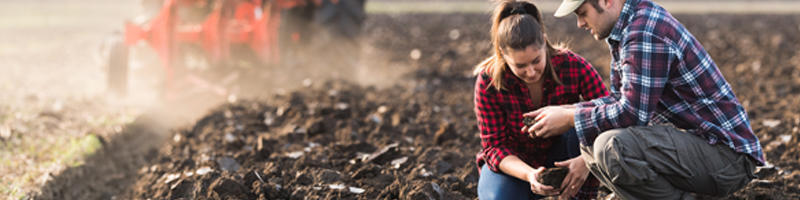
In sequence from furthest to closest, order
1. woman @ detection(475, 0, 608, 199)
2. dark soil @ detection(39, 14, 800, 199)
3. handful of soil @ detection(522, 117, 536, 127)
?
dark soil @ detection(39, 14, 800, 199), handful of soil @ detection(522, 117, 536, 127), woman @ detection(475, 0, 608, 199)

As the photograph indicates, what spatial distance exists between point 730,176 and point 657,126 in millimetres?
307

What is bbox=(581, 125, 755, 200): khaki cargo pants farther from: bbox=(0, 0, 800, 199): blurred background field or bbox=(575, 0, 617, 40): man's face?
bbox=(0, 0, 800, 199): blurred background field

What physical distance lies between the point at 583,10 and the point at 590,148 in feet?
1.68

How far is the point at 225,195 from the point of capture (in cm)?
331

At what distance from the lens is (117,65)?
6.42 metres

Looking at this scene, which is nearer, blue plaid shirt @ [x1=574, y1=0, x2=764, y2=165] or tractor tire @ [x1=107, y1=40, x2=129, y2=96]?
blue plaid shirt @ [x1=574, y1=0, x2=764, y2=165]

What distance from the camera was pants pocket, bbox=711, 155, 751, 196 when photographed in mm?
2555

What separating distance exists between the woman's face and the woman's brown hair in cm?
2

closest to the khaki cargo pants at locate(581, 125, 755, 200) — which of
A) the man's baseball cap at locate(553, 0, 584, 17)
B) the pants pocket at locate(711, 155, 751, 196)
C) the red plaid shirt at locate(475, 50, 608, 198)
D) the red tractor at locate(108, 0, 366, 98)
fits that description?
the pants pocket at locate(711, 155, 751, 196)

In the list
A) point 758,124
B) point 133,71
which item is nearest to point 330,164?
point 758,124

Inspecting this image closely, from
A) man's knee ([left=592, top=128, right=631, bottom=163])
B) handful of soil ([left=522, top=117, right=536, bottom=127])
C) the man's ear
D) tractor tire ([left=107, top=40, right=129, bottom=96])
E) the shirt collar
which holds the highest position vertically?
the man's ear

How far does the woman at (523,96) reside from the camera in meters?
2.64

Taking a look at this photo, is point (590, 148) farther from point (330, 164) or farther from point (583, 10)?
point (330, 164)

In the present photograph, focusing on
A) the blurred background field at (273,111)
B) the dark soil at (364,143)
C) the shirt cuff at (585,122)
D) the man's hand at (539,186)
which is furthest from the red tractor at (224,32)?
the shirt cuff at (585,122)
